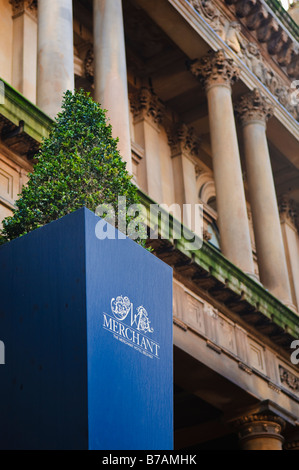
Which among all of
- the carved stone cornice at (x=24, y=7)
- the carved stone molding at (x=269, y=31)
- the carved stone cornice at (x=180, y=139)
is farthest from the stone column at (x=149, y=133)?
the carved stone cornice at (x=24, y=7)

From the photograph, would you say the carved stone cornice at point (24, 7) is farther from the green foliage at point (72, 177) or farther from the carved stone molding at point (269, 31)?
the green foliage at point (72, 177)

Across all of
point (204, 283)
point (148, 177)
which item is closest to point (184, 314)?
point (204, 283)

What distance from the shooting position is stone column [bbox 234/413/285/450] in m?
17.2

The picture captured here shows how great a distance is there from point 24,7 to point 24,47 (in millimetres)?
1242

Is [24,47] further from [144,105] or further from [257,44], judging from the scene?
[257,44]

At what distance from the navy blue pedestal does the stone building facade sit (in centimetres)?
438

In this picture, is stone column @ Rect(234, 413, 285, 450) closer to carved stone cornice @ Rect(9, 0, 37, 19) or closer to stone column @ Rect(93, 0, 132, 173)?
stone column @ Rect(93, 0, 132, 173)

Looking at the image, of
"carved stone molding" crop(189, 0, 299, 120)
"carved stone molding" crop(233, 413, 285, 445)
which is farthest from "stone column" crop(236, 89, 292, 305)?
"carved stone molding" crop(233, 413, 285, 445)

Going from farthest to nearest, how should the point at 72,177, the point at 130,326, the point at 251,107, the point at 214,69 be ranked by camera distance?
1. the point at 251,107
2. the point at 214,69
3. the point at 72,177
4. the point at 130,326

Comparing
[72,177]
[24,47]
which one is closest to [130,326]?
[72,177]

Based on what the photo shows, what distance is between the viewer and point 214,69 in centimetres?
2170

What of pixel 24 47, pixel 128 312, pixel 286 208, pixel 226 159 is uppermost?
pixel 286 208

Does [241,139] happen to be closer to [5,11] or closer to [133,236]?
[5,11]

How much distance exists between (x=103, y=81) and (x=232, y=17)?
7379 millimetres
